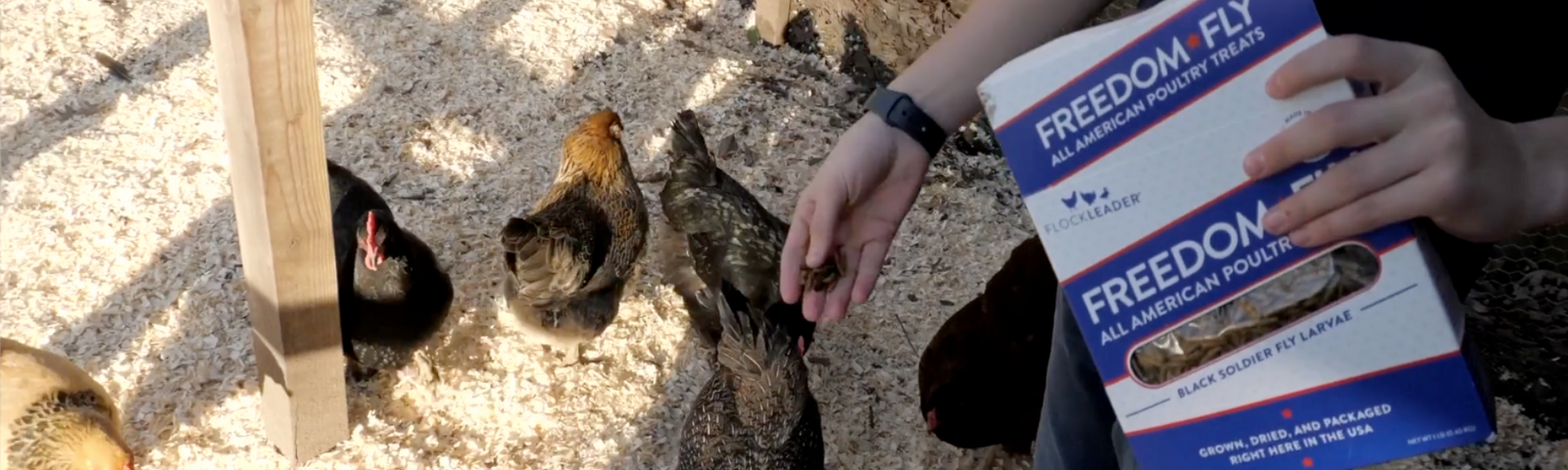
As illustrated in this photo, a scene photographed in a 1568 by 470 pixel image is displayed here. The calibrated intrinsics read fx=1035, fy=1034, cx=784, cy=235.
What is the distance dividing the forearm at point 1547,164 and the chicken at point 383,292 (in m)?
1.92

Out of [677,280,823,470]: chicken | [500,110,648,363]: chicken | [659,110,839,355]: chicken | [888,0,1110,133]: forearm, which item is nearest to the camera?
[888,0,1110,133]: forearm

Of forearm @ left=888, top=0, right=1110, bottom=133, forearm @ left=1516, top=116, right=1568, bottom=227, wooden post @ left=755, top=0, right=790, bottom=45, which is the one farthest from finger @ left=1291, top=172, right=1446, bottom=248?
wooden post @ left=755, top=0, right=790, bottom=45

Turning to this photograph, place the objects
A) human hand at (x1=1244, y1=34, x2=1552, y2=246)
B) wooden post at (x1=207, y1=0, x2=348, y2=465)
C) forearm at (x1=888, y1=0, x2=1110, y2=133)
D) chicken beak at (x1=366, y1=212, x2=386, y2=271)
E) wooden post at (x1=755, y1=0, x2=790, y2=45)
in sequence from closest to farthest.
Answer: human hand at (x1=1244, y1=34, x2=1552, y2=246) < forearm at (x1=888, y1=0, x2=1110, y2=133) < wooden post at (x1=207, y1=0, x2=348, y2=465) < chicken beak at (x1=366, y1=212, x2=386, y2=271) < wooden post at (x1=755, y1=0, x2=790, y2=45)

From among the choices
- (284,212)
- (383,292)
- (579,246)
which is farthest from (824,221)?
(383,292)

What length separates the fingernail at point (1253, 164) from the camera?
78 centimetres

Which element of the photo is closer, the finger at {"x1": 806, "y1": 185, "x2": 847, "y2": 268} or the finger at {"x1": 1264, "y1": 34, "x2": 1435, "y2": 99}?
the finger at {"x1": 1264, "y1": 34, "x2": 1435, "y2": 99}

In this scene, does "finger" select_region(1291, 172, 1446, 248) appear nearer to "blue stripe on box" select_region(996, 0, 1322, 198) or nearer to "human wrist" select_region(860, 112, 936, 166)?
"blue stripe on box" select_region(996, 0, 1322, 198)

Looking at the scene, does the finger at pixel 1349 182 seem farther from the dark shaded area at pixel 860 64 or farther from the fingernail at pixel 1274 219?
the dark shaded area at pixel 860 64

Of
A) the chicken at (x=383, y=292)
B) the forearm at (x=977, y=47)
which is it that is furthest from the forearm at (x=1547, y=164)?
the chicken at (x=383, y=292)

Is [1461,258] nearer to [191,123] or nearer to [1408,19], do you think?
[1408,19]

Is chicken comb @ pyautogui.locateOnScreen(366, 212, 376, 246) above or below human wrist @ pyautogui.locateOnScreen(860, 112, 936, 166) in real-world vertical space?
below

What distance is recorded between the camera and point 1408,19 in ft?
3.23

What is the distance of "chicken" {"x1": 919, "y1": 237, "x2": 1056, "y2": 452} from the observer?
6.96 ft

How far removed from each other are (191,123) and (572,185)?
131 cm
